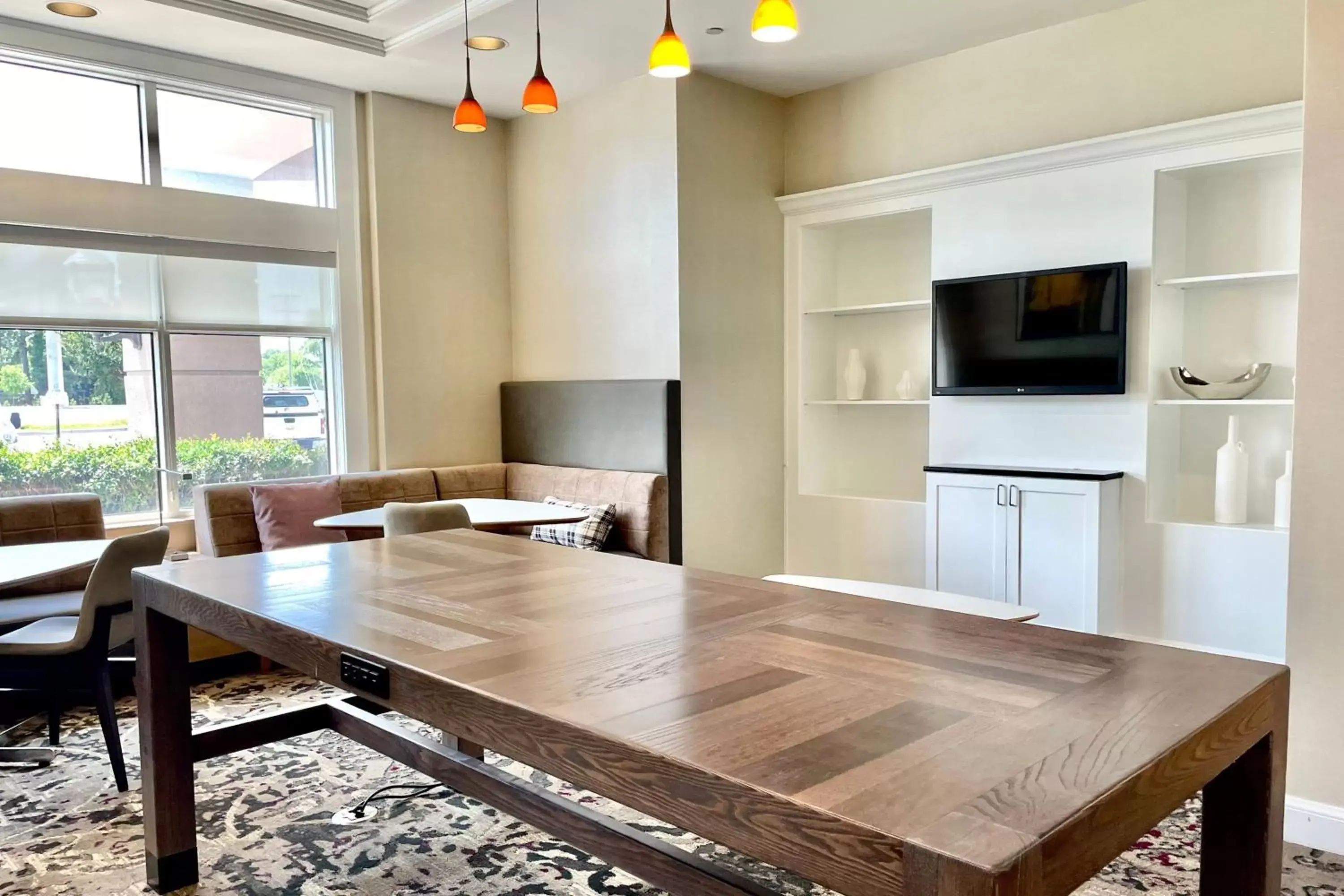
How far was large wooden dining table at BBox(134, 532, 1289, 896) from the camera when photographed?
1041 millimetres

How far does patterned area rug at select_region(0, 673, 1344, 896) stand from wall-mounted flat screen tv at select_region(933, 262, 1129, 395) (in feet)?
7.06

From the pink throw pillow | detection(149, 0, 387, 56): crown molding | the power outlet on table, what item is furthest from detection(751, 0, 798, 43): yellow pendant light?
the pink throw pillow

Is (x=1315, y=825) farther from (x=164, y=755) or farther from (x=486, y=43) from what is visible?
(x=486, y=43)

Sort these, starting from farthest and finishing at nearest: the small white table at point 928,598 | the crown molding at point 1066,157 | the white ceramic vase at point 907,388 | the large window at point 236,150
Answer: the white ceramic vase at point 907,388 < the large window at point 236,150 < the crown molding at point 1066,157 < the small white table at point 928,598

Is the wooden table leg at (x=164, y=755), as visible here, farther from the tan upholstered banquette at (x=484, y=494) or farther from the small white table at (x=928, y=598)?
the tan upholstered banquette at (x=484, y=494)

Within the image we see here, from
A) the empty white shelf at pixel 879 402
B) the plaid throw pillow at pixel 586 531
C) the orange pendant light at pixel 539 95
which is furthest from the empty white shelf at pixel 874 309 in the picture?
the orange pendant light at pixel 539 95

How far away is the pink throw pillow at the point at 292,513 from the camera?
15.6 ft

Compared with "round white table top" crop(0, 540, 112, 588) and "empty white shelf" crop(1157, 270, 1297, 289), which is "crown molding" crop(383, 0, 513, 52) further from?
"empty white shelf" crop(1157, 270, 1297, 289)

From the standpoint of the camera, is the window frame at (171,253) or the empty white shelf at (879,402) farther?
the empty white shelf at (879,402)

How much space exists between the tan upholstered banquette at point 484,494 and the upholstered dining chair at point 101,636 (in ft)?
5.03

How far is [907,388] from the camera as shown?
538 centimetres

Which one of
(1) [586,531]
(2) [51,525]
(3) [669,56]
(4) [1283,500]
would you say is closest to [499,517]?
(1) [586,531]

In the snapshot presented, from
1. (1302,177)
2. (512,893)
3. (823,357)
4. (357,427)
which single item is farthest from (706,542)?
(1302,177)

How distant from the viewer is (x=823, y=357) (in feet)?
19.1
